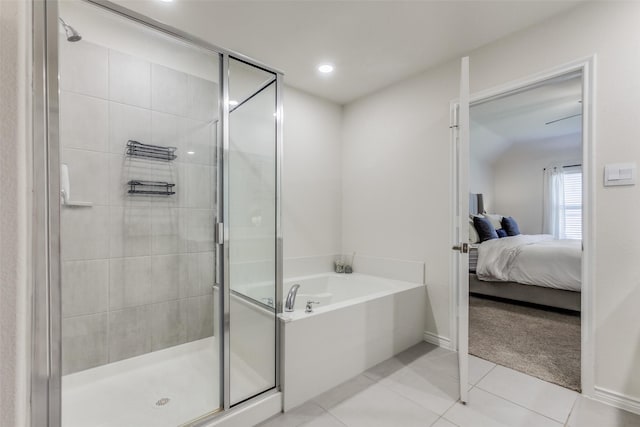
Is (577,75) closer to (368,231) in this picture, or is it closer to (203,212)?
(368,231)

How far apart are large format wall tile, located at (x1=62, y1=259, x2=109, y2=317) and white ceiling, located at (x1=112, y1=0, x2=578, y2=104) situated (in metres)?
1.66

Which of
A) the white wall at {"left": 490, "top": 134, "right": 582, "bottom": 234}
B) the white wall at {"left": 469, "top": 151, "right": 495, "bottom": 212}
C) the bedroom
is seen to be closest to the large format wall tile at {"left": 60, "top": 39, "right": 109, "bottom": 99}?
the bedroom

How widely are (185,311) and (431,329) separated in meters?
2.09

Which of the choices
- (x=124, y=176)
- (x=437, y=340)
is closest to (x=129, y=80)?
(x=124, y=176)

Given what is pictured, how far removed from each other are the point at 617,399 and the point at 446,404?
3.15 ft

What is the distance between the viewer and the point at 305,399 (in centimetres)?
175

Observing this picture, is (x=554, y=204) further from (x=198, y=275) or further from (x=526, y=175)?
(x=198, y=275)

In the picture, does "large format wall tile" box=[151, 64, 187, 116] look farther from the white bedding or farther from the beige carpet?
the white bedding

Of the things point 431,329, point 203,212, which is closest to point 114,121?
point 203,212

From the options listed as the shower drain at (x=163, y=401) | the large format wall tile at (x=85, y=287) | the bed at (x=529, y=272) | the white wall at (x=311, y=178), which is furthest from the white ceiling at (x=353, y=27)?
the shower drain at (x=163, y=401)

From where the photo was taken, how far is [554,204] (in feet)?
18.0

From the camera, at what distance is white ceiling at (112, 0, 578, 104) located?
5.98ft

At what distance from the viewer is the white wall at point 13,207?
Answer: 51cm

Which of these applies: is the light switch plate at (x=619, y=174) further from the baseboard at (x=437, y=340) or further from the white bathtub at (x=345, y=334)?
the baseboard at (x=437, y=340)
